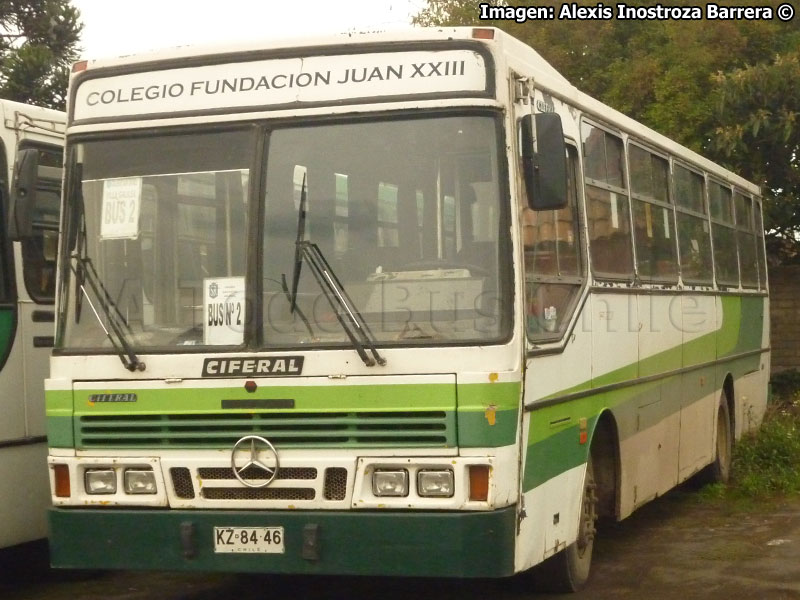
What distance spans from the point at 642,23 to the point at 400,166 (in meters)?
16.2

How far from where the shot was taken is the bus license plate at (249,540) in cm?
663

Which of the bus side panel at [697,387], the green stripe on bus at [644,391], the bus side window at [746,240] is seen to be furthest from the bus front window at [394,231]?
the bus side window at [746,240]

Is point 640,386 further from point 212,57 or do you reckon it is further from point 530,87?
point 212,57

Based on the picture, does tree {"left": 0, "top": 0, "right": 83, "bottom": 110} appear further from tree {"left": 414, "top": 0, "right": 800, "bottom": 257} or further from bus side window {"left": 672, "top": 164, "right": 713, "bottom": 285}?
bus side window {"left": 672, "top": 164, "right": 713, "bottom": 285}

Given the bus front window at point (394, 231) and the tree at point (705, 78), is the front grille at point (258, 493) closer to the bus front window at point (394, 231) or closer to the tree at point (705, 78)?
the bus front window at point (394, 231)

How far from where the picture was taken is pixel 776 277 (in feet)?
64.8

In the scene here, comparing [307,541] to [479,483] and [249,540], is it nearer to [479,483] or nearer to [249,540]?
[249,540]

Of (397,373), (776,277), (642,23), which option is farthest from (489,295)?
(642,23)

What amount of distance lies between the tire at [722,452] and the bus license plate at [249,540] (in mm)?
6242

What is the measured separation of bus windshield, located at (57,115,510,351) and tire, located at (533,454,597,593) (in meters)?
1.84

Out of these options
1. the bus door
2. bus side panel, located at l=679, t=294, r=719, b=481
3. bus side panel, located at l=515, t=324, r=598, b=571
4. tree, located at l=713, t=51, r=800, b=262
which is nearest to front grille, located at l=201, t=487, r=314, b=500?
bus side panel, located at l=515, t=324, r=598, b=571

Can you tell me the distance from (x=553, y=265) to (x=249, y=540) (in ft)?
7.01

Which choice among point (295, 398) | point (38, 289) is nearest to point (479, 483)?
point (295, 398)

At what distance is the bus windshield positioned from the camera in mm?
6605
